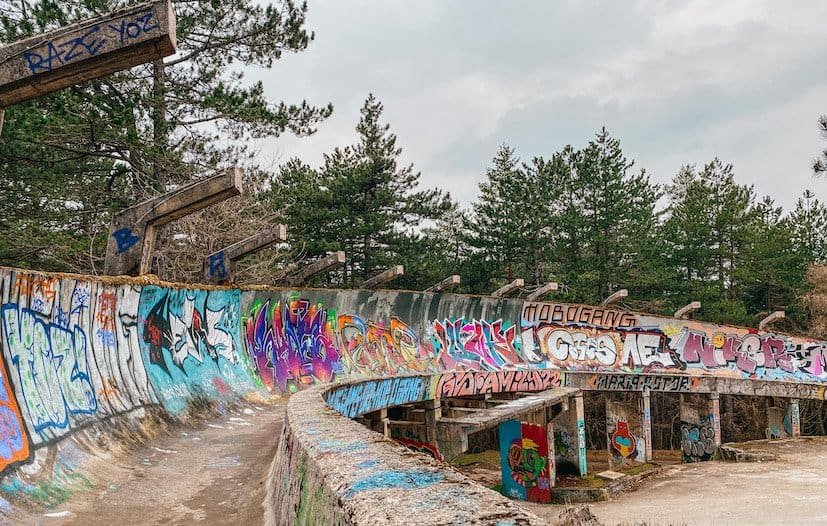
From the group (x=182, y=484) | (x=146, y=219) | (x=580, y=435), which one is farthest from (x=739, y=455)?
(x=182, y=484)

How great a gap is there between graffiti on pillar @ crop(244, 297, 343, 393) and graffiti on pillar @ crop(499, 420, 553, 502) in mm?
6766

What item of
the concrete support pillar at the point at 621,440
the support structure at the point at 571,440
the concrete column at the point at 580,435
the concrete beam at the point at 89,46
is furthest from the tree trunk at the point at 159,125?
the concrete support pillar at the point at 621,440

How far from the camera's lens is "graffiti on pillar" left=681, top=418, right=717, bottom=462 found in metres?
25.6

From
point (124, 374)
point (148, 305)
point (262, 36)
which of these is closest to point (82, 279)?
point (124, 374)

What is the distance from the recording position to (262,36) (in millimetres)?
18750

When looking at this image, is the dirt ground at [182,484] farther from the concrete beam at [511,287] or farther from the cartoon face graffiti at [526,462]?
the concrete beam at [511,287]

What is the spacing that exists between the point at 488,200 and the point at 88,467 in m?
33.7

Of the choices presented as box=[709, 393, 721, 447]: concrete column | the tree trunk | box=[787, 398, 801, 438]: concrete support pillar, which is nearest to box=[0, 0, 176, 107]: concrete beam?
the tree trunk

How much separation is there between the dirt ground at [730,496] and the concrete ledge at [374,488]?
11639 mm

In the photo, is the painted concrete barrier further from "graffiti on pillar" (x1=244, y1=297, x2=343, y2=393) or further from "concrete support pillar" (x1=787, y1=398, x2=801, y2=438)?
"concrete support pillar" (x1=787, y1=398, x2=801, y2=438)

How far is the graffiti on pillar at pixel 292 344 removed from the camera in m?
14.0

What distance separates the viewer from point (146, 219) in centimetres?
987

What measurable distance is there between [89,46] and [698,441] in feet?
86.1

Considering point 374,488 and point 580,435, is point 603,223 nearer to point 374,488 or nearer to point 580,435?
point 580,435
